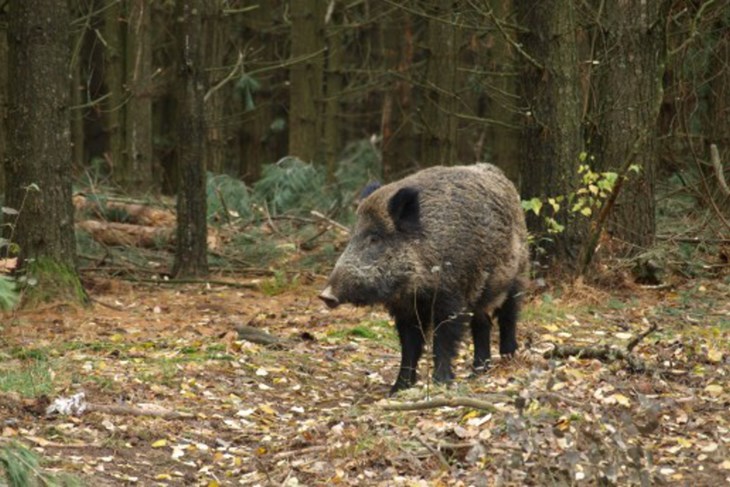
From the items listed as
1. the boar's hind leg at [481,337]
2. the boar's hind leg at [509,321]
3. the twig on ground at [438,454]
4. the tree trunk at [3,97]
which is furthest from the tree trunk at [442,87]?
the twig on ground at [438,454]

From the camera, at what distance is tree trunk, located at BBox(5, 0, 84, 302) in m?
11.5

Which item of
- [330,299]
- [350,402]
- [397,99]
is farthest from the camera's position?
[397,99]

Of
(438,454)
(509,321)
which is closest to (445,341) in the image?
(509,321)

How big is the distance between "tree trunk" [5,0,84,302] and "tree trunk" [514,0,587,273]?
194 inches

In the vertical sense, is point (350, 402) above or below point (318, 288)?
below

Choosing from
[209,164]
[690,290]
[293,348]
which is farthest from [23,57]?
[209,164]

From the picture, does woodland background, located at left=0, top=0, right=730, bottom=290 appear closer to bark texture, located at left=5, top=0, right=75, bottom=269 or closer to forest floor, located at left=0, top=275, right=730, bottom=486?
bark texture, located at left=5, top=0, right=75, bottom=269

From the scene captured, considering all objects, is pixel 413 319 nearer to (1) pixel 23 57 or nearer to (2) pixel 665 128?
(1) pixel 23 57

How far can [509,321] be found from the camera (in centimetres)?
1025

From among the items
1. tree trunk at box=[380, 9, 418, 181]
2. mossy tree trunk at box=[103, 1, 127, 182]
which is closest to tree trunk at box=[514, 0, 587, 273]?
mossy tree trunk at box=[103, 1, 127, 182]

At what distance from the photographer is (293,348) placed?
10.7 meters

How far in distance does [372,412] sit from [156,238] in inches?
335

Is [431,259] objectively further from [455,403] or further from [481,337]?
[455,403]

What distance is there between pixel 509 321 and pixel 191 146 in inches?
206
